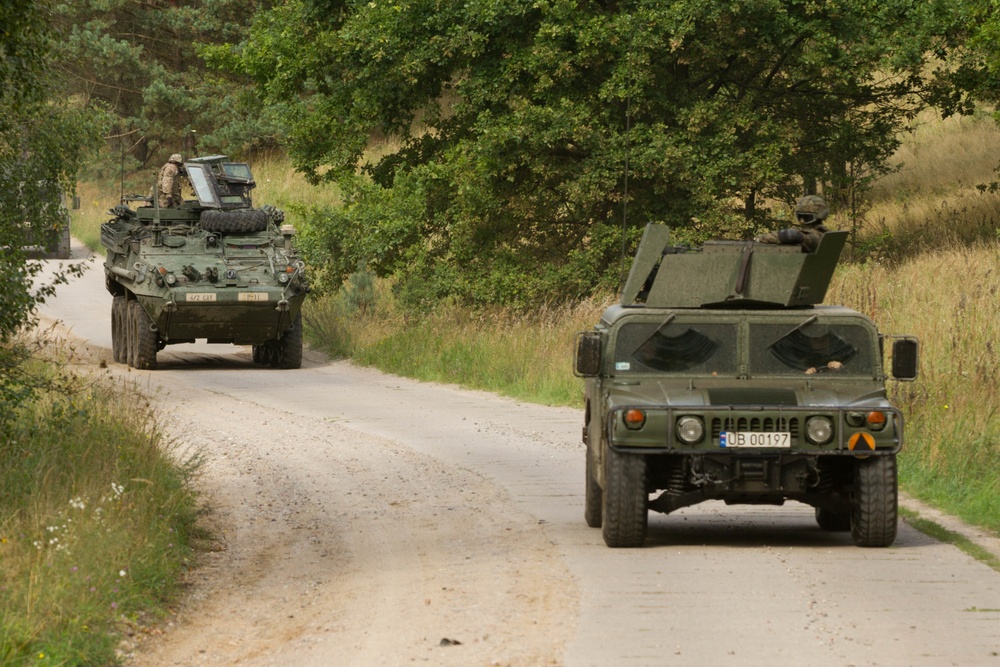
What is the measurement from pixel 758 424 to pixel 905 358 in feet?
3.62

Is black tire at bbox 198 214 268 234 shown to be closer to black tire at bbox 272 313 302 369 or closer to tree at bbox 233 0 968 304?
black tire at bbox 272 313 302 369

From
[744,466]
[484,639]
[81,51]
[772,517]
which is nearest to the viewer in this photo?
[484,639]

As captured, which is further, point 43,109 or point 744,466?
point 43,109

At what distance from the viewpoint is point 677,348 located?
34.2 feet

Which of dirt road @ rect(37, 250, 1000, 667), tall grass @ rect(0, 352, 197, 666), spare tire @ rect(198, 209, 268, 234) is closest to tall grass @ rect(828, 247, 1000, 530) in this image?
dirt road @ rect(37, 250, 1000, 667)

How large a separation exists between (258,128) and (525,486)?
37.5 metres

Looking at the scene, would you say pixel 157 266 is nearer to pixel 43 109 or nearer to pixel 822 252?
pixel 43 109

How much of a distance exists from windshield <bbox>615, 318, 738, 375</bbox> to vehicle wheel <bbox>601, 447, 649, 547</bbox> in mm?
772

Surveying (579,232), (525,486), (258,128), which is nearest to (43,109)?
(525,486)

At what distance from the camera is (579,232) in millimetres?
25641

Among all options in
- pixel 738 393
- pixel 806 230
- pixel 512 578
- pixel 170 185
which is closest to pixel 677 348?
pixel 738 393

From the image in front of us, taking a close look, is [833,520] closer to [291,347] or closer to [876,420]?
[876,420]

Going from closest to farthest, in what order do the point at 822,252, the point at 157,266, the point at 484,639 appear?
the point at 484,639 < the point at 822,252 < the point at 157,266

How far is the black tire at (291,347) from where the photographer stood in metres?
24.3
